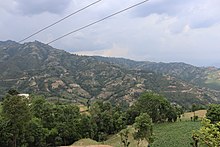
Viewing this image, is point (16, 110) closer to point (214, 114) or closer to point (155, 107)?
point (155, 107)

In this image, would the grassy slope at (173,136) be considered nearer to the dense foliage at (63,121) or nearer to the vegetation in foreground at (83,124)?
the vegetation in foreground at (83,124)

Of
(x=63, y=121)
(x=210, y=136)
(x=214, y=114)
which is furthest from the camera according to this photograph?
(x=214, y=114)

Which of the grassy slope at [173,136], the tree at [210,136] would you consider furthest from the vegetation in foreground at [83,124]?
the tree at [210,136]

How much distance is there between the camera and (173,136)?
6862 centimetres

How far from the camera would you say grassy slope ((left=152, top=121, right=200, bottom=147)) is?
61406 millimetres

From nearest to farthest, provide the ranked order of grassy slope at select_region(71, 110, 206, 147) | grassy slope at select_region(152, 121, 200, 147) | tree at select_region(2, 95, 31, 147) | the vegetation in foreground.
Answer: tree at select_region(2, 95, 31, 147), the vegetation in foreground, grassy slope at select_region(152, 121, 200, 147), grassy slope at select_region(71, 110, 206, 147)

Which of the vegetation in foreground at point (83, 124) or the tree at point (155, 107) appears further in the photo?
the tree at point (155, 107)

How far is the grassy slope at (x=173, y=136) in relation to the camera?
6141 centimetres

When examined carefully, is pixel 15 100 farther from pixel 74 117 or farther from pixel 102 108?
pixel 102 108

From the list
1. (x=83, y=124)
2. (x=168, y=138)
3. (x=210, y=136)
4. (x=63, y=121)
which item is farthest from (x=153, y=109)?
(x=210, y=136)

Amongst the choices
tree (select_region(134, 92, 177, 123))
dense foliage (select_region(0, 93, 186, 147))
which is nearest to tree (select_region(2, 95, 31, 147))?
dense foliage (select_region(0, 93, 186, 147))

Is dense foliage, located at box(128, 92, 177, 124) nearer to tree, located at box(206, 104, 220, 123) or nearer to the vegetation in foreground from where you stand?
the vegetation in foreground

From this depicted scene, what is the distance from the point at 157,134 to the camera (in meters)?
73.4

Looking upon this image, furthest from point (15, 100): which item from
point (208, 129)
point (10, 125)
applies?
point (208, 129)
